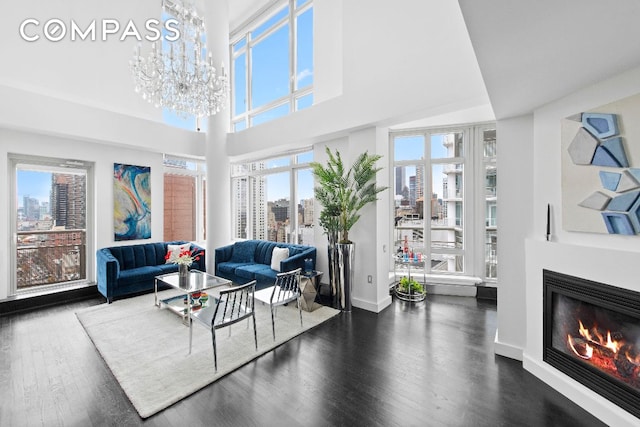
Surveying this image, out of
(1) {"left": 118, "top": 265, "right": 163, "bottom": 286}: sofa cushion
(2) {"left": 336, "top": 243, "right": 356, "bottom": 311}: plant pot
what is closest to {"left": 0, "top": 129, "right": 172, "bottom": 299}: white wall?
(1) {"left": 118, "top": 265, "right": 163, "bottom": 286}: sofa cushion

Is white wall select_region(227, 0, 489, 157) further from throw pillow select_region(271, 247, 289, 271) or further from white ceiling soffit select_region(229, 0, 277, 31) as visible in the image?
white ceiling soffit select_region(229, 0, 277, 31)

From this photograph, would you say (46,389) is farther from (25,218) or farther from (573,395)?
(573,395)

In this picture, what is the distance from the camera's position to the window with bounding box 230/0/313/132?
19.1 ft

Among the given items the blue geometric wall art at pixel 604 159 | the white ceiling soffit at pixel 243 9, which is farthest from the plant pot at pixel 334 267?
the white ceiling soffit at pixel 243 9

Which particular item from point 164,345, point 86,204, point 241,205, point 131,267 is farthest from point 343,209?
point 86,204

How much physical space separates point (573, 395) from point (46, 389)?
182 inches

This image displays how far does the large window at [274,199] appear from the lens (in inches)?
235

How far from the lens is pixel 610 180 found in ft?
6.74

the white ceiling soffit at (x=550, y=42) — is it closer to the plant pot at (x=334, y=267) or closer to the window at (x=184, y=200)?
the plant pot at (x=334, y=267)

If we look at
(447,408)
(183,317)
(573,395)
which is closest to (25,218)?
(183,317)

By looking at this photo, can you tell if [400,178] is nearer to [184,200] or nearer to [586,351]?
[586,351]

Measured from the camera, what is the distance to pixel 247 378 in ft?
8.58

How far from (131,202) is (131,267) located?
138 cm

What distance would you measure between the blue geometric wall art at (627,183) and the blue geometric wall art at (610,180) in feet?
0.06
